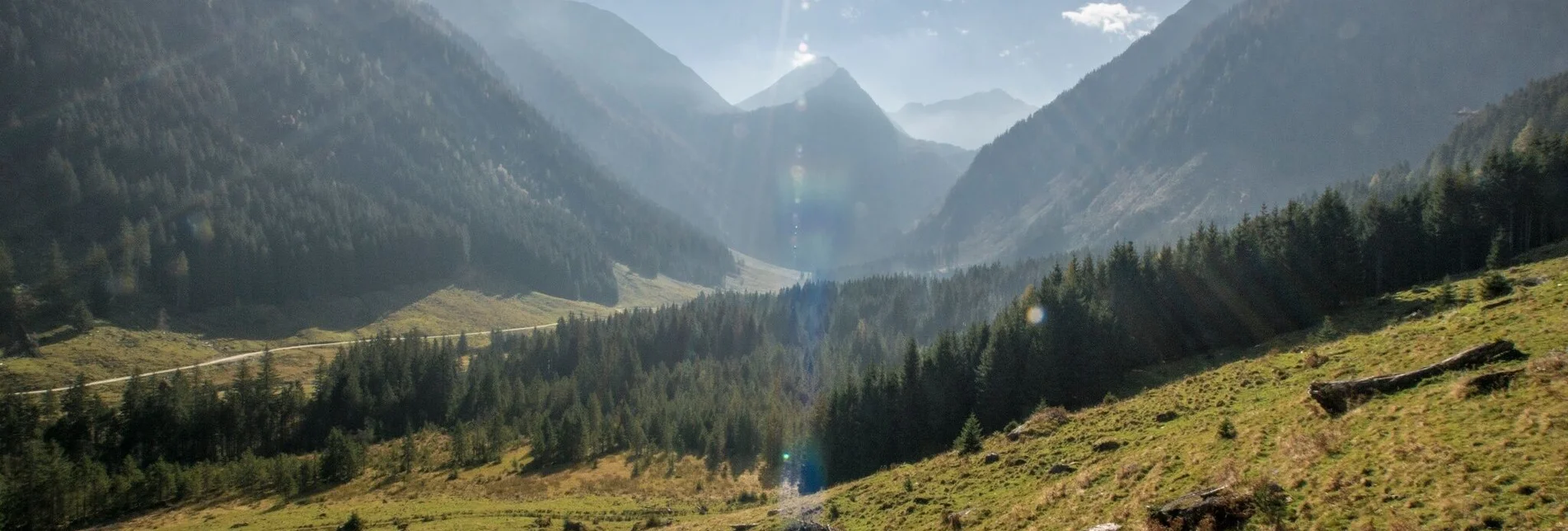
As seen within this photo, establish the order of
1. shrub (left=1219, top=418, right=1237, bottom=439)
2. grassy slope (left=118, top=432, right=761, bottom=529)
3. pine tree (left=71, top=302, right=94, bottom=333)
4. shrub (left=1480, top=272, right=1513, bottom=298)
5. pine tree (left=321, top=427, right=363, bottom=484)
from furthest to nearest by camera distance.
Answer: pine tree (left=71, top=302, right=94, bottom=333) → pine tree (left=321, top=427, right=363, bottom=484) → grassy slope (left=118, top=432, right=761, bottom=529) → shrub (left=1480, top=272, right=1513, bottom=298) → shrub (left=1219, top=418, right=1237, bottom=439)

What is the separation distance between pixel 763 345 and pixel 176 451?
390ft

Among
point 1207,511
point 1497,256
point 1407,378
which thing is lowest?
point 1207,511

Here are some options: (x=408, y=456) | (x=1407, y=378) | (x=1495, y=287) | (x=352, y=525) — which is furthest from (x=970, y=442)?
(x=408, y=456)

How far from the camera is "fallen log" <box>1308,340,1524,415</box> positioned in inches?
975

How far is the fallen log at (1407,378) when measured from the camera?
81.3ft

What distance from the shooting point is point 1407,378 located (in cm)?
2486

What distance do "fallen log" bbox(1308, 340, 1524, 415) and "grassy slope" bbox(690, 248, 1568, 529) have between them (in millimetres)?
567

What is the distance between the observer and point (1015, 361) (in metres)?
74.4

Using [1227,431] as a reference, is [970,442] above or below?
below

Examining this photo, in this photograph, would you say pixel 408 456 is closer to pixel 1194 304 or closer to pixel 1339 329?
pixel 1194 304

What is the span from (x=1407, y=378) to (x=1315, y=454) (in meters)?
7.53

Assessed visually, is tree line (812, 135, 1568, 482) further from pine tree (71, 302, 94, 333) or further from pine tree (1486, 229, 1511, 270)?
pine tree (71, 302, 94, 333)

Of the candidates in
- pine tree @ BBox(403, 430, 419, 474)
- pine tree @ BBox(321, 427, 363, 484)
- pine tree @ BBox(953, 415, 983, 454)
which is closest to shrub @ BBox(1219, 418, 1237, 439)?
pine tree @ BBox(953, 415, 983, 454)

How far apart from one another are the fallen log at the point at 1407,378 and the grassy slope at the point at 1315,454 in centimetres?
57
